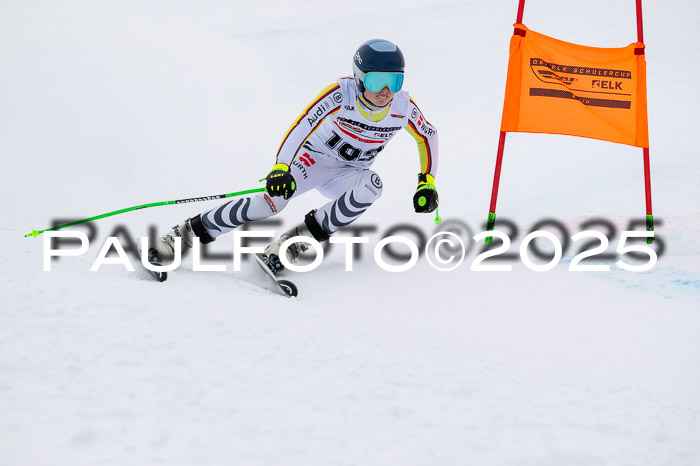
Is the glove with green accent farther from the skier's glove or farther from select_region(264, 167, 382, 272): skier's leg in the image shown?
the skier's glove

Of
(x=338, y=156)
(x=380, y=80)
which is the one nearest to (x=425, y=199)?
(x=338, y=156)

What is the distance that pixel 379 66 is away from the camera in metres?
3.84

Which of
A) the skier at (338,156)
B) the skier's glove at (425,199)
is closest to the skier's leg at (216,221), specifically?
the skier at (338,156)

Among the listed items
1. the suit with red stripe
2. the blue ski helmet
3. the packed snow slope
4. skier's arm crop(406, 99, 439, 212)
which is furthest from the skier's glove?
the blue ski helmet

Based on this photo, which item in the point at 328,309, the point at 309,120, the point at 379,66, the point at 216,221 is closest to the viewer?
the point at 328,309

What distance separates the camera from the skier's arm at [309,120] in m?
4.12

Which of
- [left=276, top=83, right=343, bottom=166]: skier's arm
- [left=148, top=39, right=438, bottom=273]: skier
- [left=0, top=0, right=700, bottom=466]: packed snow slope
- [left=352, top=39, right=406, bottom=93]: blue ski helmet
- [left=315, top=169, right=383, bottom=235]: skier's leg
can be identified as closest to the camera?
[left=0, top=0, right=700, bottom=466]: packed snow slope

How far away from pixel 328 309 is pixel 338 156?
1231mm

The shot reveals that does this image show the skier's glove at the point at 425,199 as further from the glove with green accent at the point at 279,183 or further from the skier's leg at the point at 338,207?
the glove with green accent at the point at 279,183

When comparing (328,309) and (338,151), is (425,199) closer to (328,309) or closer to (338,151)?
(338,151)

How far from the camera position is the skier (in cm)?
395

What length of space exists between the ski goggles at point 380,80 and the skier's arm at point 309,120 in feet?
0.97

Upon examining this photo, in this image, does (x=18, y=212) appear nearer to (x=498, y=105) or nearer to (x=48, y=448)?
(x=48, y=448)

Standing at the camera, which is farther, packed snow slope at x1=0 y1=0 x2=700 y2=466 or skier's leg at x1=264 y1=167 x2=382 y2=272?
skier's leg at x1=264 y1=167 x2=382 y2=272
